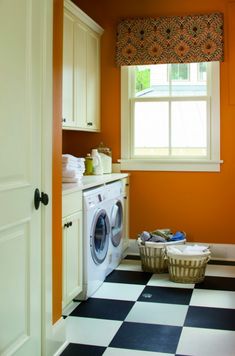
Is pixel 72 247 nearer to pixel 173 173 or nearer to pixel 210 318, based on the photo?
pixel 210 318

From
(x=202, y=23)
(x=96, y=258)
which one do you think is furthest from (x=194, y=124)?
(x=96, y=258)

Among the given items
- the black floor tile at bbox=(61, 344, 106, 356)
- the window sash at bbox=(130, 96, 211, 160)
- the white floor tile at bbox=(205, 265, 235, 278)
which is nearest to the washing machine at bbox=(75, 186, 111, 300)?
the black floor tile at bbox=(61, 344, 106, 356)

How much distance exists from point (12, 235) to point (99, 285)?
71.6 inches

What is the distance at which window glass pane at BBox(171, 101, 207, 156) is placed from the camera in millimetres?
4977

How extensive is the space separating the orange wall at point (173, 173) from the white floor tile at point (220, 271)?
1.33ft

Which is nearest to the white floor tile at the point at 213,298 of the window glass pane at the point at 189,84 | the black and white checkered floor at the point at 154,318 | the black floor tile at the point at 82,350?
the black and white checkered floor at the point at 154,318

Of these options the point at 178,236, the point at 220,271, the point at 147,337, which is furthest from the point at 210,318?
the point at 178,236

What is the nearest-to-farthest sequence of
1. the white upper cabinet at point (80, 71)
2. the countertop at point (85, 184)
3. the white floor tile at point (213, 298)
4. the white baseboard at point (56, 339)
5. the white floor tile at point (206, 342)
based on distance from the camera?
the white baseboard at point (56, 339) → the white floor tile at point (206, 342) → the countertop at point (85, 184) → the white floor tile at point (213, 298) → the white upper cabinet at point (80, 71)

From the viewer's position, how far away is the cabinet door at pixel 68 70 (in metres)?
4.05

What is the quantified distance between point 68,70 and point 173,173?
5.08ft

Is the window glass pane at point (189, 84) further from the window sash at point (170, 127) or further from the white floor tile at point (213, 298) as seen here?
the white floor tile at point (213, 298)

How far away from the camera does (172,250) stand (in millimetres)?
4152

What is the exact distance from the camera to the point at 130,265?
468 centimetres

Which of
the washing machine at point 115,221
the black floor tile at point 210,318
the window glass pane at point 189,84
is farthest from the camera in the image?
the window glass pane at point 189,84
